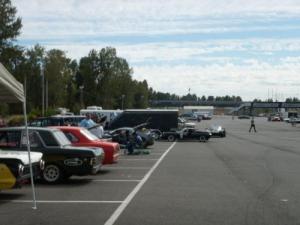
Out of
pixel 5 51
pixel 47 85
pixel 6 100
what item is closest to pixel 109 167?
pixel 6 100

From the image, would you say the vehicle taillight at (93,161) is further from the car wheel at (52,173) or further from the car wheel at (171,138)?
the car wheel at (171,138)

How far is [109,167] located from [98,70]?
112 m

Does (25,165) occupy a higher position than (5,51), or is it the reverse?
(5,51)

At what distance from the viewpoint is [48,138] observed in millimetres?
14883

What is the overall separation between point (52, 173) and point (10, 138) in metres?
1.39

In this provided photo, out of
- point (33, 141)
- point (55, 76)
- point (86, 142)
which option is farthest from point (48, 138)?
point (55, 76)

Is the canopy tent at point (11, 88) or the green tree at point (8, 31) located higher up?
the green tree at point (8, 31)

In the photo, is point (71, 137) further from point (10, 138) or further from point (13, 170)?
point (13, 170)

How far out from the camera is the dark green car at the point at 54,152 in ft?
47.3

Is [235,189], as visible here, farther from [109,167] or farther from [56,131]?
[109,167]

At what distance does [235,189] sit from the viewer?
13.9 metres

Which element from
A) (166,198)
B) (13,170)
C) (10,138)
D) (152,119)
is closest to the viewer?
(13,170)

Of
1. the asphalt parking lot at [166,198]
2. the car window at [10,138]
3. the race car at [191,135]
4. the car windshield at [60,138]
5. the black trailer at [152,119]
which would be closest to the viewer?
the asphalt parking lot at [166,198]

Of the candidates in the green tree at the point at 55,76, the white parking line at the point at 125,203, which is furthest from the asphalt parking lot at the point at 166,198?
the green tree at the point at 55,76
